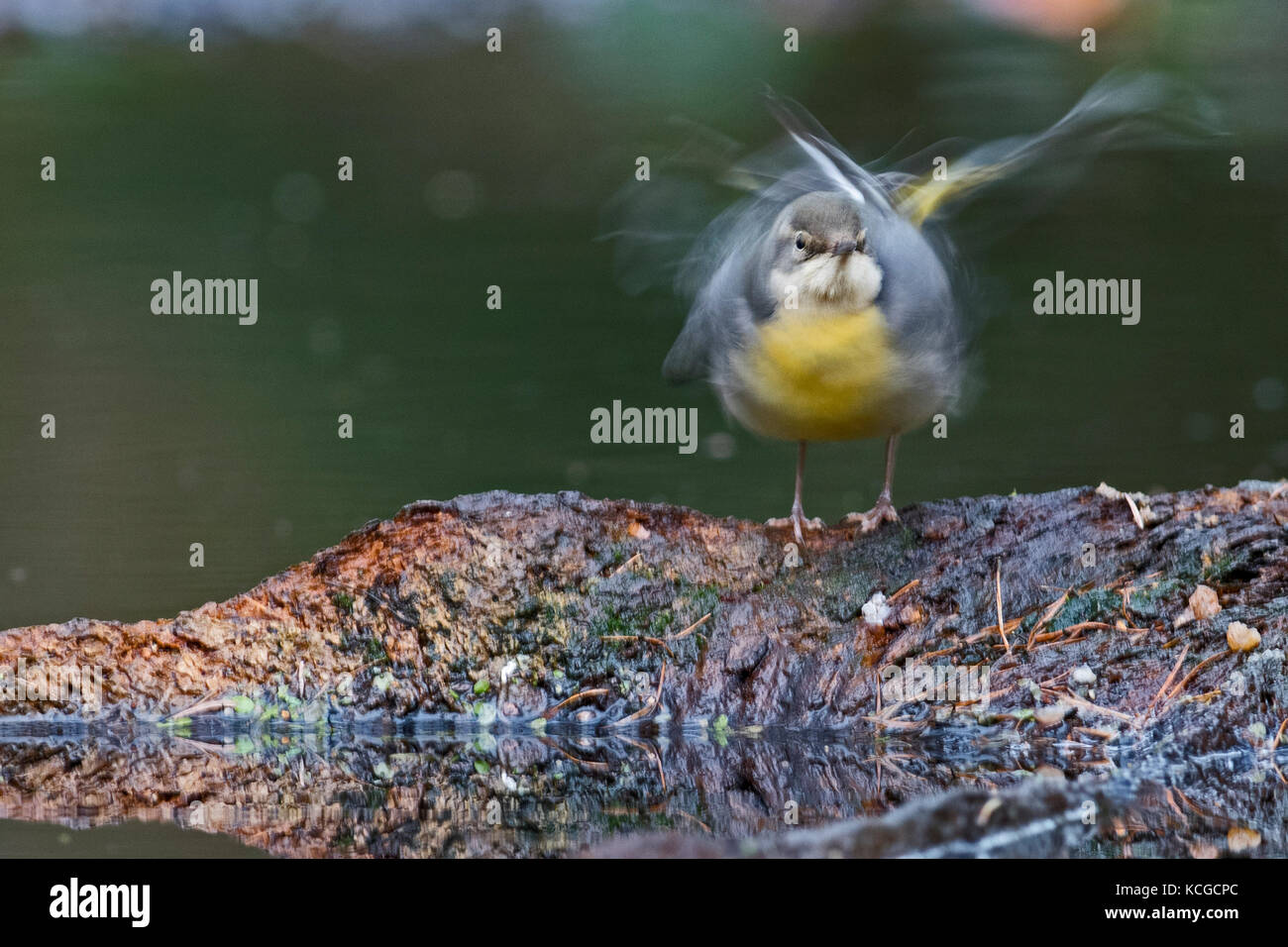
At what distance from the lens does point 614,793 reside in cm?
248

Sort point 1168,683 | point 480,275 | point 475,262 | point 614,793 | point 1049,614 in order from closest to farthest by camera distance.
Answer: point 614,793
point 1168,683
point 1049,614
point 480,275
point 475,262

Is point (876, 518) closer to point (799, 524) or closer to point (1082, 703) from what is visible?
point (799, 524)

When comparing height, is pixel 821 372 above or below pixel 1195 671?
above

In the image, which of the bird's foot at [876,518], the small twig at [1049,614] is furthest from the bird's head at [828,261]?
the small twig at [1049,614]

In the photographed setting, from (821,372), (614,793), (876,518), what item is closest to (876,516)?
(876,518)

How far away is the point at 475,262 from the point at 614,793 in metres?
6.38

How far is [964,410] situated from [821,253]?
2.98 feet

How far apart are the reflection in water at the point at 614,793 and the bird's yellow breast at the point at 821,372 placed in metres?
1.10

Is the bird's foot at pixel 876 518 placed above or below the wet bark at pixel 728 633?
above

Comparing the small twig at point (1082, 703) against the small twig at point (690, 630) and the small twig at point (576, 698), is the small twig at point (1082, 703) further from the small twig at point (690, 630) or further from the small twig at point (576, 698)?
the small twig at point (576, 698)

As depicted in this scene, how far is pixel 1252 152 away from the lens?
8.52 metres

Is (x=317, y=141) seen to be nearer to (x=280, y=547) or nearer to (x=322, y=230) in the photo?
(x=322, y=230)

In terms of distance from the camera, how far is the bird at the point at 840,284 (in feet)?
11.7

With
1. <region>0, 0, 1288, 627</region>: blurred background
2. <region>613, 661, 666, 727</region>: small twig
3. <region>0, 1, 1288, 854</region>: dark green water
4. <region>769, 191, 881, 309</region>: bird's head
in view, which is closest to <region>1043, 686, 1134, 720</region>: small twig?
<region>613, 661, 666, 727</region>: small twig
